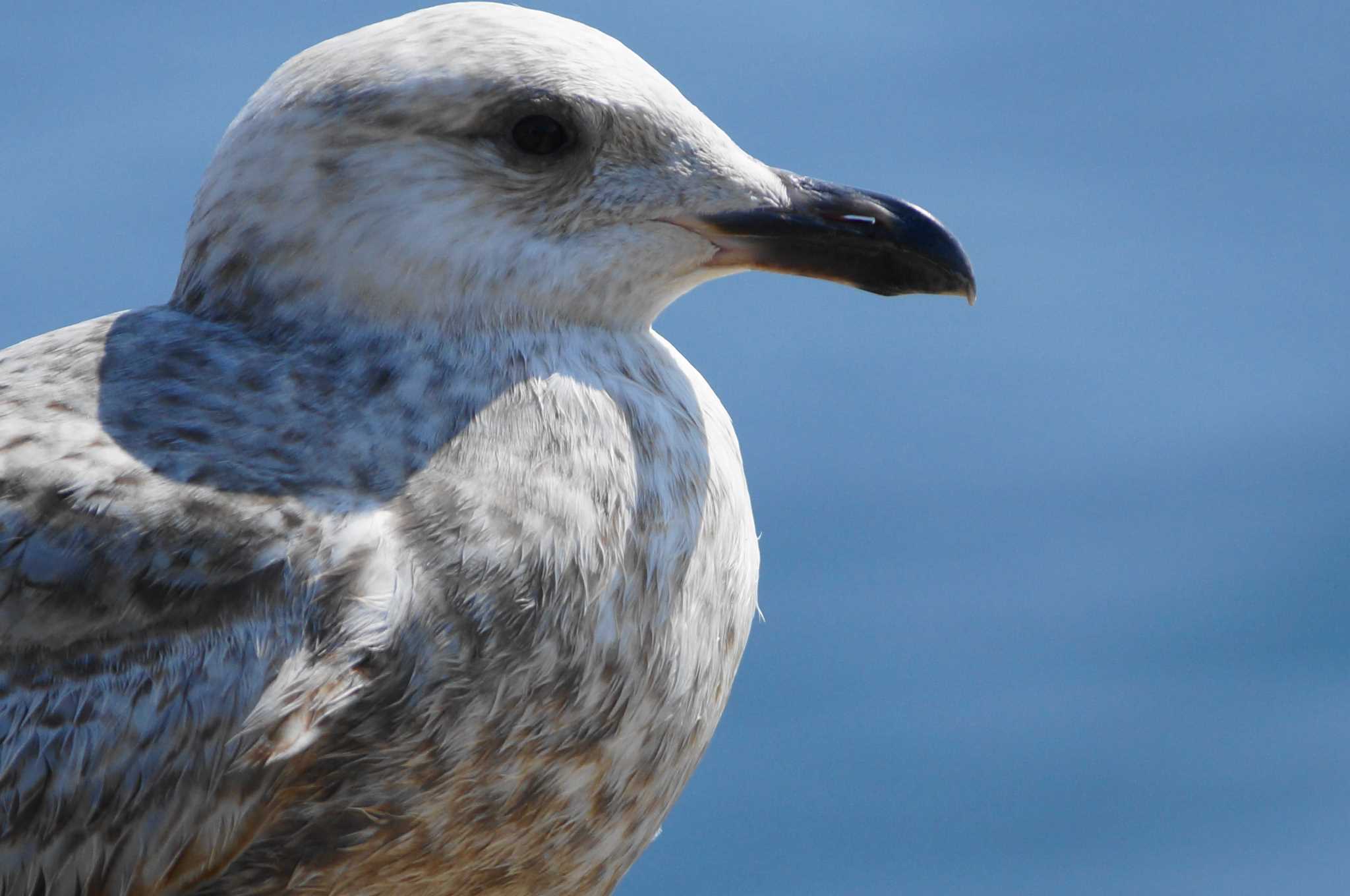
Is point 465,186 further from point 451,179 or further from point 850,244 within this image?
point 850,244

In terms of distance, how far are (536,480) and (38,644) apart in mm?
360

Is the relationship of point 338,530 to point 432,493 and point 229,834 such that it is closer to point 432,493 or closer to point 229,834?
point 432,493

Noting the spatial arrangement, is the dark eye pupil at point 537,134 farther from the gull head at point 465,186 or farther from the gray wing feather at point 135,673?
the gray wing feather at point 135,673

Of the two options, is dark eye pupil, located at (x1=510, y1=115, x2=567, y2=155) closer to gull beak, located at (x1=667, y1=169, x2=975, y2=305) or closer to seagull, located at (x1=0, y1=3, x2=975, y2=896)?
seagull, located at (x1=0, y1=3, x2=975, y2=896)

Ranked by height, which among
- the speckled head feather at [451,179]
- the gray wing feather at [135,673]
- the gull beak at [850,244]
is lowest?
the gray wing feather at [135,673]

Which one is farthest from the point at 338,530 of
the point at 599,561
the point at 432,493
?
the point at 599,561

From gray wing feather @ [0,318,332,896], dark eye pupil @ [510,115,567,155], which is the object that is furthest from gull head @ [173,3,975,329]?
gray wing feather @ [0,318,332,896]

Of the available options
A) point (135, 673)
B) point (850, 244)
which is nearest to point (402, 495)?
point (135, 673)

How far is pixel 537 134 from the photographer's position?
5.04 ft

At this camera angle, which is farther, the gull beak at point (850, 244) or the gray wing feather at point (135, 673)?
the gull beak at point (850, 244)

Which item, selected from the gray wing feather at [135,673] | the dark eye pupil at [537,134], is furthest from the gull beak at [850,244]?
the gray wing feather at [135,673]

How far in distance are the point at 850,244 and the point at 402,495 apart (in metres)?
0.42

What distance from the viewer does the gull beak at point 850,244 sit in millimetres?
1620

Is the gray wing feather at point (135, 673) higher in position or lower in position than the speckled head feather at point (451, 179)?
lower
